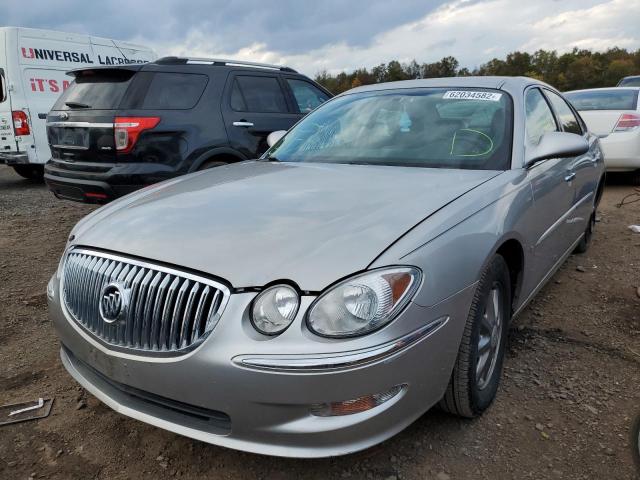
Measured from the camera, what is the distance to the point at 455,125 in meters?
2.88

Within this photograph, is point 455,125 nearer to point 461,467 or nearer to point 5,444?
point 461,467

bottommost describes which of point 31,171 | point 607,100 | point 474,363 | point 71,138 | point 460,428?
point 460,428

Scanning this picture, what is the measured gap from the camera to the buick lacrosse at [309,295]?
1656 millimetres

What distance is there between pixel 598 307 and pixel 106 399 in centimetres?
316

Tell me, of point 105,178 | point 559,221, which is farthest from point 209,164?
point 559,221

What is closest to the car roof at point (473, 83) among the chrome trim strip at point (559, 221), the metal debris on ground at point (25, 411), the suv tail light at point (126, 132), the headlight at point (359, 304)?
the chrome trim strip at point (559, 221)

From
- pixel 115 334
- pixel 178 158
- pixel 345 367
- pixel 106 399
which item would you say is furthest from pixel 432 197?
pixel 178 158

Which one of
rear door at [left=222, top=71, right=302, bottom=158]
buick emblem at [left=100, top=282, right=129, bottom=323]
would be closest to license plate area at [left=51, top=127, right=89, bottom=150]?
rear door at [left=222, top=71, right=302, bottom=158]

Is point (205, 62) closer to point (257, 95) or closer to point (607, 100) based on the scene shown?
point (257, 95)

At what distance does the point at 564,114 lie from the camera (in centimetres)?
396

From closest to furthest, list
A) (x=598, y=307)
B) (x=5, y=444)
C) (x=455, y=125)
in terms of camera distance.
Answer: (x=5, y=444) < (x=455, y=125) < (x=598, y=307)

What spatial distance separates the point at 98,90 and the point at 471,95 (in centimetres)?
356

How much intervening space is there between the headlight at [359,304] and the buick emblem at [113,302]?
693mm

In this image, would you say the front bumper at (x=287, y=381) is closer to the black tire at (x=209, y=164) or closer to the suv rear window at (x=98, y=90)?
the black tire at (x=209, y=164)
